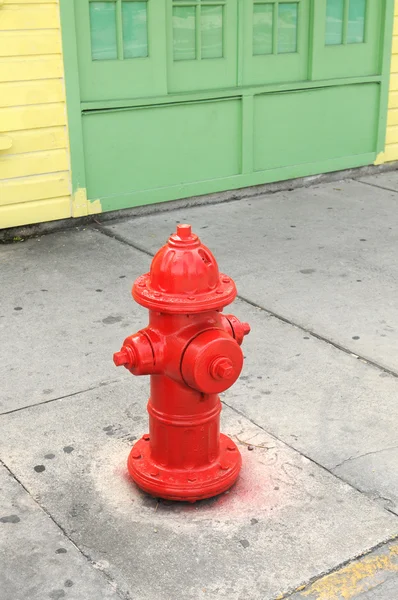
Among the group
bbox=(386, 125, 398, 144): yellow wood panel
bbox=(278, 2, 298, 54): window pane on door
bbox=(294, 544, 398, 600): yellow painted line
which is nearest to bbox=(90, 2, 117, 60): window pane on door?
bbox=(278, 2, 298, 54): window pane on door

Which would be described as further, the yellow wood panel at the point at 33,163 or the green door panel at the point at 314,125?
the green door panel at the point at 314,125

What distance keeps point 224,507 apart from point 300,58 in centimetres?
496

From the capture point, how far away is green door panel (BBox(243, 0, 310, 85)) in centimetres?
660

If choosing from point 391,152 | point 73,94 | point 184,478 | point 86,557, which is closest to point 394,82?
point 391,152

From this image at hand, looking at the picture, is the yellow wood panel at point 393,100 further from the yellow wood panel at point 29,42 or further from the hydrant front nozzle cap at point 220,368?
the hydrant front nozzle cap at point 220,368

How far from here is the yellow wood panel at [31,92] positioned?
5566 mm

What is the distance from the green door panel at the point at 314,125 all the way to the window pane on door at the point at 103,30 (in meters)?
1.41

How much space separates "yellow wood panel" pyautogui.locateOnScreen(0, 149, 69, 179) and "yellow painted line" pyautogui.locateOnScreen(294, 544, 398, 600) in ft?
13.1

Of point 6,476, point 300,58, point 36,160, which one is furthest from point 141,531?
point 300,58

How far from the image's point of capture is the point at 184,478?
2.99m

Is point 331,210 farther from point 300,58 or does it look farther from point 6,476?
point 6,476

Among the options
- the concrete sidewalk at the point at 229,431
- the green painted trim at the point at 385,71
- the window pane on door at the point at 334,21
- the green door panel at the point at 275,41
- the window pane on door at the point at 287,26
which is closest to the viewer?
the concrete sidewalk at the point at 229,431

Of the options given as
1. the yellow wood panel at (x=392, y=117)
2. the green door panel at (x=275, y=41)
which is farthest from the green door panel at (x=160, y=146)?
the yellow wood panel at (x=392, y=117)

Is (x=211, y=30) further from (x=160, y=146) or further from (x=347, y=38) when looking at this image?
(x=347, y=38)
